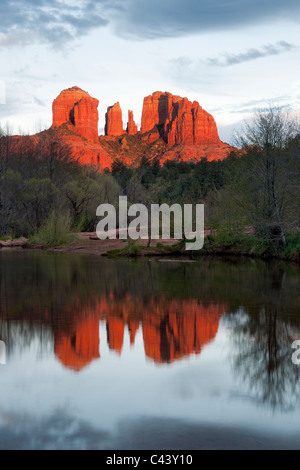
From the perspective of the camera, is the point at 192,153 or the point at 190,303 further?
the point at 192,153

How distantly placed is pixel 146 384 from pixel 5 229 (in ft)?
126

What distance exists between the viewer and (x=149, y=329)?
8719mm

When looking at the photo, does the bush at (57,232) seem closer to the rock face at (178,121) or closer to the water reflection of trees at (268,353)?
the water reflection of trees at (268,353)

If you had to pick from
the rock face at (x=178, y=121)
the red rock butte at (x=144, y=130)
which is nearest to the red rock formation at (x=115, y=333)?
the red rock butte at (x=144, y=130)

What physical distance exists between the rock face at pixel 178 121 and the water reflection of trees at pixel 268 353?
14521 centimetres

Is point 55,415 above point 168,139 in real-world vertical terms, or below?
below

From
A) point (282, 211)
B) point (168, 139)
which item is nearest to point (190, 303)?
point (282, 211)

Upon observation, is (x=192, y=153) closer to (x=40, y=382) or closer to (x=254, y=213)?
(x=254, y=213)

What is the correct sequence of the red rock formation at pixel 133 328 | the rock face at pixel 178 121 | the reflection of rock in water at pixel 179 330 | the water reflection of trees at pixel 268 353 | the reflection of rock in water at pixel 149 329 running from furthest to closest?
1. the rock face at pixel 178 121
2. the red rock formation at pixel 133 328
3. the reflection of rock in water at pixel 179 330
4. the reflection of rock in water at pixel 149 329
5. the water reflection of trees at pixel 268 353

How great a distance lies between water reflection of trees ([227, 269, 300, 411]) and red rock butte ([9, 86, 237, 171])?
122 metres

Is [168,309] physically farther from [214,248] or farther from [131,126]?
[131,126]

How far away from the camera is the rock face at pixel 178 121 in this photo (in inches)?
6078

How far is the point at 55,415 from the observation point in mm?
4848

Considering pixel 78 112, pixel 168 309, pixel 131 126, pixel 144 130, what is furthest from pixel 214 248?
pixel 131 126
